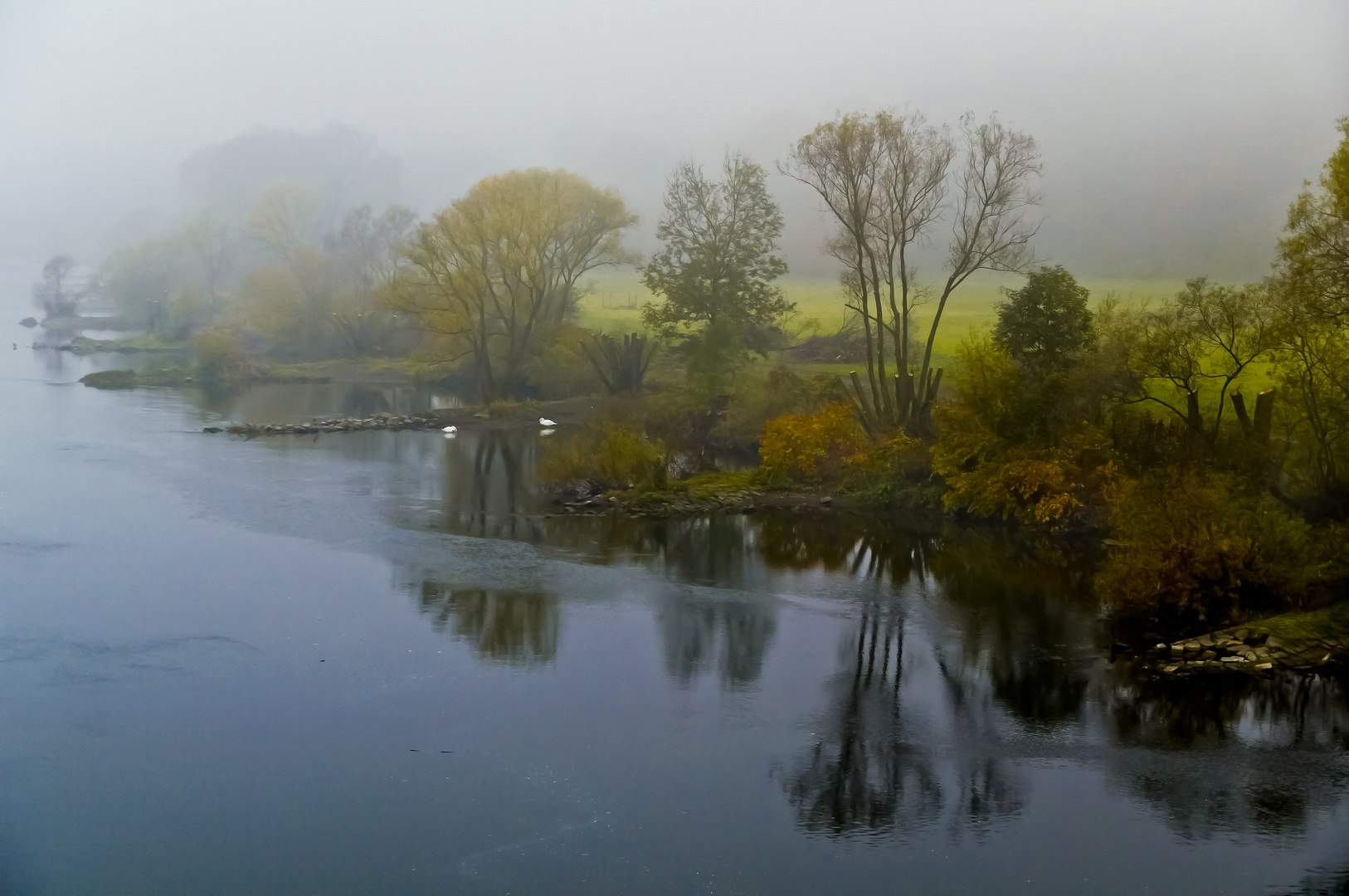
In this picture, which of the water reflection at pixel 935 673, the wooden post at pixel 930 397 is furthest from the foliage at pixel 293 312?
the wooden post at pixel 930 397

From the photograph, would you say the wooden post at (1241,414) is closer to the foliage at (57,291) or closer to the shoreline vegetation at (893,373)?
the shoreline vegetation at (893,373)

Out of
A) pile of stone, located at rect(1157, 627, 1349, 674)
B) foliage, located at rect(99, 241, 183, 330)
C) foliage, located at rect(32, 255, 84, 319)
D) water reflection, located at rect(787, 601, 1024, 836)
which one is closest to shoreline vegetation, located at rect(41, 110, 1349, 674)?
pile of stone, located at rect(1157, 627, 1349, 674)

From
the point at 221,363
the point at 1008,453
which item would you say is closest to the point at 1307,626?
the point at 1008,453

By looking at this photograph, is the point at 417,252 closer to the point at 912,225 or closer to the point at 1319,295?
the point at 912,225

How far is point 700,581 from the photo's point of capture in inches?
676

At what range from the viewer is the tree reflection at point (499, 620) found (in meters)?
13.9

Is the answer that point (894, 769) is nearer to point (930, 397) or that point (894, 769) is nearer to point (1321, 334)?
point (1321, 334)

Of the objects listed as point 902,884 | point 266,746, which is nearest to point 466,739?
point 266,746

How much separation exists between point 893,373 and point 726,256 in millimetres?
5756

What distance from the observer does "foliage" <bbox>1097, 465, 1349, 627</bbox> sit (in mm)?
14266

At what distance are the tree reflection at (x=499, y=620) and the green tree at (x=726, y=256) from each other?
1777cm

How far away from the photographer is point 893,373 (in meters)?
30.8

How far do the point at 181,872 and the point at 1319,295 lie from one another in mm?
15600

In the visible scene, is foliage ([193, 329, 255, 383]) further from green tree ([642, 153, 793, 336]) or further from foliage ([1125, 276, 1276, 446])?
foliage ([1125, 276, 1276, 446])
